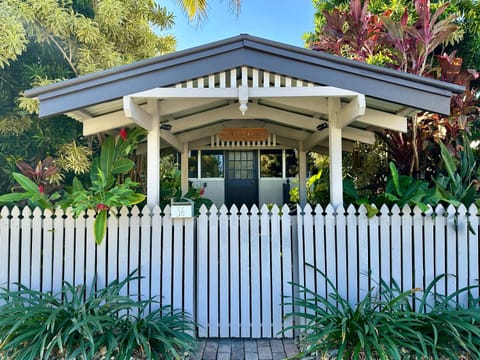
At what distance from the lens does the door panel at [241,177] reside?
957 cm

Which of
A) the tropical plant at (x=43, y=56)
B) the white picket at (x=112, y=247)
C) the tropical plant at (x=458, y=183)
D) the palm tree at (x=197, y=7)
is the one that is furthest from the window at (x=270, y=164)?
the white picket at (x=112, y=247)

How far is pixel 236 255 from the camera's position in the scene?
3322 mm

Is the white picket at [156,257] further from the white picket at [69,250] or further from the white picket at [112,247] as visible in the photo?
the white picket at [69,250]

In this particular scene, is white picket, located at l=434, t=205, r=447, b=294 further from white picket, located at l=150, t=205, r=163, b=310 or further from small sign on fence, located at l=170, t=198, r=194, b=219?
white picket, located at l=150, t=205, r=163, b=310

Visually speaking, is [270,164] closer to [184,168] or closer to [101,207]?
[184,168]

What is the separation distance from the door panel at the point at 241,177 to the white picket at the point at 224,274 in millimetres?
6215

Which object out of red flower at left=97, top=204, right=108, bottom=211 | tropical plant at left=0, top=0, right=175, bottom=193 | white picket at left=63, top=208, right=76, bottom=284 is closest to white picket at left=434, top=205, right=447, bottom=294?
red flower at left=97, top=204, right=108, bottom=211

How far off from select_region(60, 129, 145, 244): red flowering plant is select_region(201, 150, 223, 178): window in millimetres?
6170

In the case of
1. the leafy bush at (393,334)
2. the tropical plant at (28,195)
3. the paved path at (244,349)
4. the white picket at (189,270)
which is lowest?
the paved path at (244,349)

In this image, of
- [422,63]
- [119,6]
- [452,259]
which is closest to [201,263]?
[452,259]

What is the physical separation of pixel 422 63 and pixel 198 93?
11.2 feet

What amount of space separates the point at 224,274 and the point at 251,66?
7.05ft

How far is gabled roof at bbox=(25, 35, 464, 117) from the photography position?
3.10m

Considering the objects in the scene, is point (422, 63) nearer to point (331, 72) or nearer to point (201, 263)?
point (331, 72)
